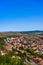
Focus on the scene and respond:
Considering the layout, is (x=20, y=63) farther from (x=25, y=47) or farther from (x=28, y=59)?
(x=25, y=47)

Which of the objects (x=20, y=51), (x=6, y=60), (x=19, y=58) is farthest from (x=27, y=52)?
(x=6, y=60)

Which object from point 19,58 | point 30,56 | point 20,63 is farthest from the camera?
point 30,56

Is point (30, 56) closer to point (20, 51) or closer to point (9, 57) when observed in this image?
point (20, 51)

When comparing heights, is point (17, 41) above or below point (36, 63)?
above

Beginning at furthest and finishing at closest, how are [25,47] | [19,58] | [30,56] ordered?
[25,47] → [30,56] → [19,58]

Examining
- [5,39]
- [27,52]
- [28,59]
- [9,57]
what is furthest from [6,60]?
[5,39]

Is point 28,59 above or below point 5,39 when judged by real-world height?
below

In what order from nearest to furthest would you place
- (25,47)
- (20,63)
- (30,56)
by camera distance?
(20,63) → (30,56) → (25,47)

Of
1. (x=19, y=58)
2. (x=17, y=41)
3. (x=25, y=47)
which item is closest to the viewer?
(x=19, y=58)

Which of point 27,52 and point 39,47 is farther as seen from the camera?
point 39,47
